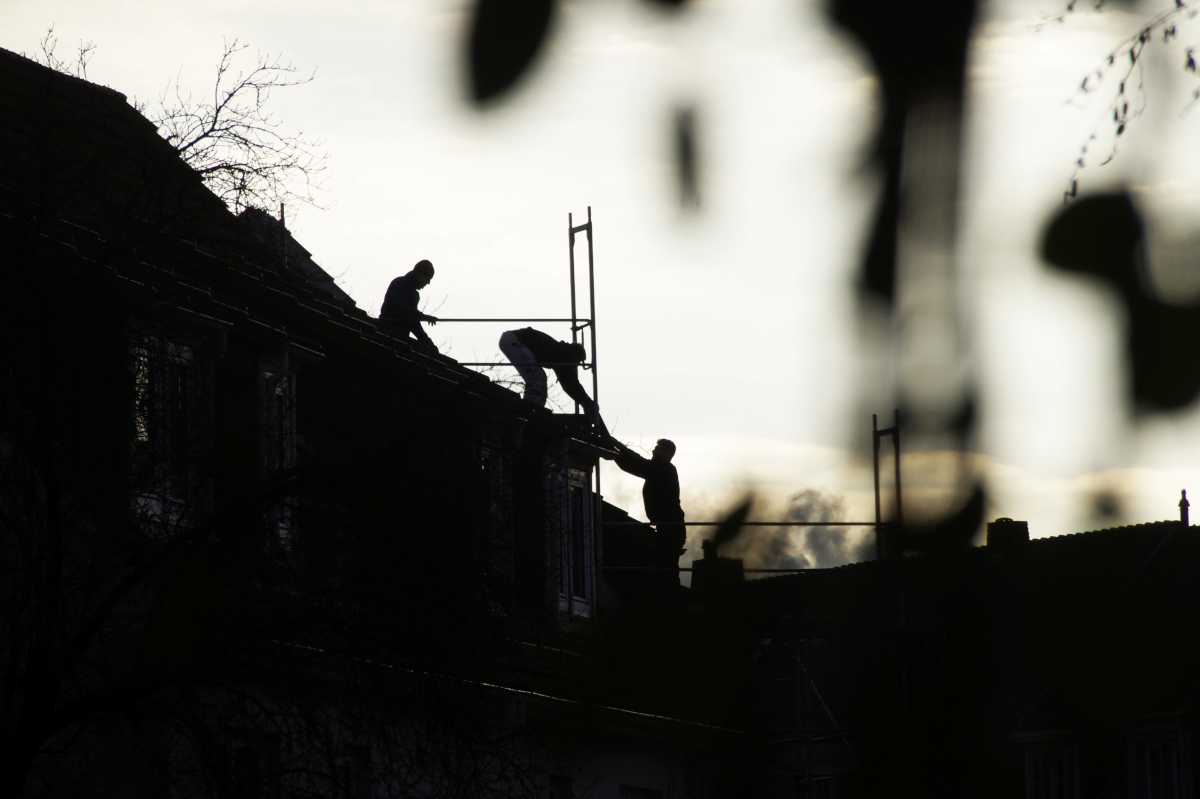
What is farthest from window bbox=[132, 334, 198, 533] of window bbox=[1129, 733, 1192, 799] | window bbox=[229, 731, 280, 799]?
window bbox=[1129, 733, 1192, 799]

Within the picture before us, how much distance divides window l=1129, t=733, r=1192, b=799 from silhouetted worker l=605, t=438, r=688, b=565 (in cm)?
763

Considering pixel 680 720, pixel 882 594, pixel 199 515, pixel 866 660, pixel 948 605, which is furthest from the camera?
pixel 948 605

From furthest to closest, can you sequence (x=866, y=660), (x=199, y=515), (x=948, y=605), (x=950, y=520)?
(x=948, y=605) → (x=866, y=660) → (x=199, y=515) → (x=950, y=520)

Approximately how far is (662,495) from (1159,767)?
337 inches

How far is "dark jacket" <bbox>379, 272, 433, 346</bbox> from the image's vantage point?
1163 centimetres

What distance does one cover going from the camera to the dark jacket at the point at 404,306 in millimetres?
11633

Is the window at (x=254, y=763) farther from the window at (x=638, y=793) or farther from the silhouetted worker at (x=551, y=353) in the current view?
the window at (x=638, y=793)

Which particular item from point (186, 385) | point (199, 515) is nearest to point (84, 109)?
point (186, 385)

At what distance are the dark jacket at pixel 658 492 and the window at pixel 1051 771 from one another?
Answer: 28.5 ft

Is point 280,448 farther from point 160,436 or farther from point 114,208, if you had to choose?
point 114,208

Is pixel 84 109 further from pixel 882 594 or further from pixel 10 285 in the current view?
pixel 882 594

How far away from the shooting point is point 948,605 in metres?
21.3

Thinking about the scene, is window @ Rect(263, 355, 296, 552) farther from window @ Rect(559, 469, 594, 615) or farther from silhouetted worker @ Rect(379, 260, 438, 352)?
window @ Rect(559, 469, 594, 615)

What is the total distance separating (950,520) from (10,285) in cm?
473
